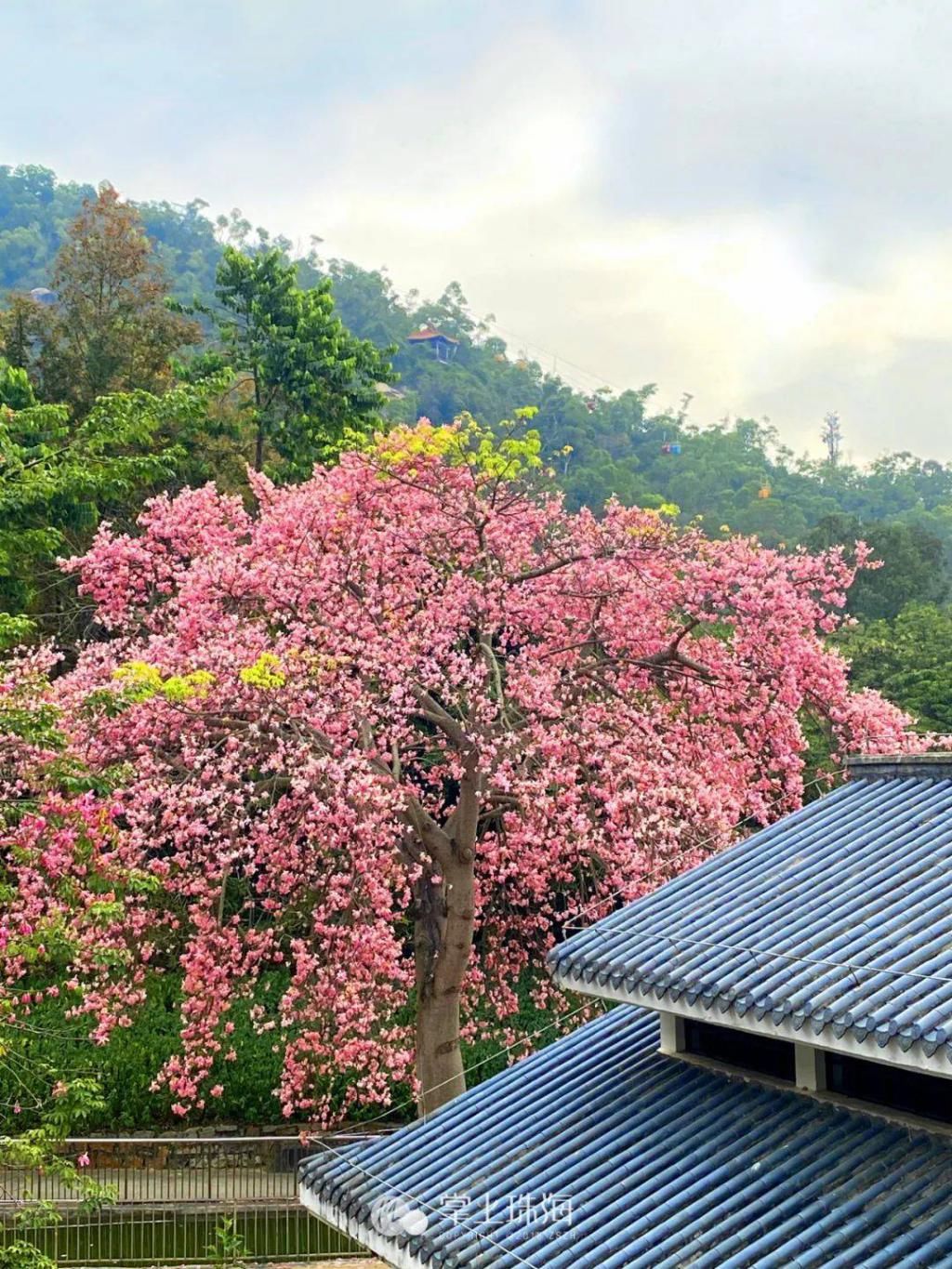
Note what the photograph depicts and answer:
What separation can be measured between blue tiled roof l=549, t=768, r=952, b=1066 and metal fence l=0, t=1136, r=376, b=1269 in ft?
29.6

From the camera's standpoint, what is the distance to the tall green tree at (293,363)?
1126 inches

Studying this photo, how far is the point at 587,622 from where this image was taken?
1488cm

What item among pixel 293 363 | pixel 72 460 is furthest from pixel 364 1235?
pixel 293 363

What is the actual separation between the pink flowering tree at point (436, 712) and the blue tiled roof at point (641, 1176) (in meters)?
4.35

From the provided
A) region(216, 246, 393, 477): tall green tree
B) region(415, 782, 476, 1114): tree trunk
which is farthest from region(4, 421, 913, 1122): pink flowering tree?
region(216, 246, 393, 477): tall green tree

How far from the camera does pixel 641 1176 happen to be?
7.02 m

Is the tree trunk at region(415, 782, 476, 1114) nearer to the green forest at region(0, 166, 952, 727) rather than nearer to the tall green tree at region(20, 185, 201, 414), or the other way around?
the green forest at region(0, 166, 952, 727)

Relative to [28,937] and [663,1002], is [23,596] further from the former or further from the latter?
[663,1002]

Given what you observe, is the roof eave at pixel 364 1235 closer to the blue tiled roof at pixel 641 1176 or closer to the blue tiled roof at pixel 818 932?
the blue tiled roof at pixel 641 1176

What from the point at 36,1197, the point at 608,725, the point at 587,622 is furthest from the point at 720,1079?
the point at 36,1197

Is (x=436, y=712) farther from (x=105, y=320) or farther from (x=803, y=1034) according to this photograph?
(x=105, y=320)

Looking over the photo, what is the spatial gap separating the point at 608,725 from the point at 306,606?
11.6 feet

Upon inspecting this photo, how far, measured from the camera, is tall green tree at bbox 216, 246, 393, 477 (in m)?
28.6

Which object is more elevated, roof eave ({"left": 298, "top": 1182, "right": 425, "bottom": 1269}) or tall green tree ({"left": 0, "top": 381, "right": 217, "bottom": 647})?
tall green tree ({"left": 0, "top": 381, "right": 217, "bottom": 647})
